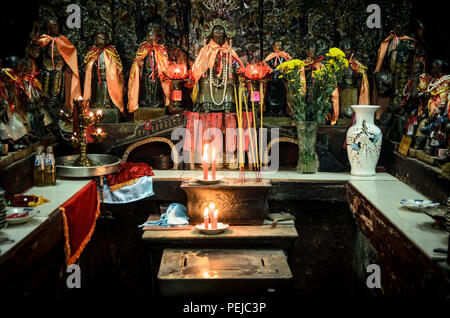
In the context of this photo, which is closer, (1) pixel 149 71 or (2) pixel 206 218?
(2) pixel 206 218

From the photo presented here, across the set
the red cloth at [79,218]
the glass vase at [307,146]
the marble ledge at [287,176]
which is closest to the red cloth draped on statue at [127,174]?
the marble ledge at [287,176]

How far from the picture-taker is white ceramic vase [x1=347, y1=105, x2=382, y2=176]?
17.1 ft

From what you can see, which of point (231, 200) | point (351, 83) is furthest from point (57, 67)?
point (351, 83)

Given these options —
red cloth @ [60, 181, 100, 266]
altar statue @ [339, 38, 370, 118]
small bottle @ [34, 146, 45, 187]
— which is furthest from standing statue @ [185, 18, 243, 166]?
small bottle @ [34, 146, 45, 187]

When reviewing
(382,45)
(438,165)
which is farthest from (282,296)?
(382,45)

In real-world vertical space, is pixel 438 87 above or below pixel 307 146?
above

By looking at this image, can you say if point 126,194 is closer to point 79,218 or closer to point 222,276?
point 79,218

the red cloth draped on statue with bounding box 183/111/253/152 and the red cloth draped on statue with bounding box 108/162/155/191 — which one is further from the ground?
the red cloth draped on statue with bounding box 183/111/253/152

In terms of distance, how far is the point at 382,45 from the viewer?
6.42 meters

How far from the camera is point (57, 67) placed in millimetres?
6391

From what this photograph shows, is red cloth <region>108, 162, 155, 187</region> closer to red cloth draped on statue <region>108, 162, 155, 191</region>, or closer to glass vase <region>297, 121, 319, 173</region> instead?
red cloth draped on statue <region>108, 162, 155, 191</region>

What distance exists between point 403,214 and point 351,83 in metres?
3.23

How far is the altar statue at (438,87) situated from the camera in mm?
4535

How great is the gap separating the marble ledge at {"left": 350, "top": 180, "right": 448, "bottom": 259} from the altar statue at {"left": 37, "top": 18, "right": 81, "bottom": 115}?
4.15 m
